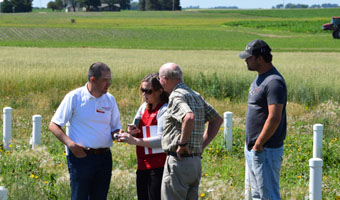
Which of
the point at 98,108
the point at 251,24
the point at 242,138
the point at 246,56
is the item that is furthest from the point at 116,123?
the point at 251,24

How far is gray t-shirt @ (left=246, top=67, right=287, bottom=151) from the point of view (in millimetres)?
5125

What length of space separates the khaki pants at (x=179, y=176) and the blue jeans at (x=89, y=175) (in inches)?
30.1

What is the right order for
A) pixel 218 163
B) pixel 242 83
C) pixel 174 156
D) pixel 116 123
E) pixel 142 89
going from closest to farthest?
pixel 174 156 → pixel 142 89 → pixel 116 123 → pixel 218 163 → pixel 242 83

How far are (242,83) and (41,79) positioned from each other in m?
6.16

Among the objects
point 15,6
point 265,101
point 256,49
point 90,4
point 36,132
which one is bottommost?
point 36,132

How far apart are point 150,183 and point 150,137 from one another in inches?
17.3

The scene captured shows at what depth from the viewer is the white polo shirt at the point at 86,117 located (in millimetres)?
5078

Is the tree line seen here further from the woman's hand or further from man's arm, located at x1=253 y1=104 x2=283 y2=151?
man's arm, located at x1=253 y1=104 x2=283 y2=151

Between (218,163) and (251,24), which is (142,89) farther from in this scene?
(251,24)

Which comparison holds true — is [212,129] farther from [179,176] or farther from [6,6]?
[6,6]

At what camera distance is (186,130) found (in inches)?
177

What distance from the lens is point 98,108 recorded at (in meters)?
5.14

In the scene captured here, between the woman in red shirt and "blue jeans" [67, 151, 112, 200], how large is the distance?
14.0 inches

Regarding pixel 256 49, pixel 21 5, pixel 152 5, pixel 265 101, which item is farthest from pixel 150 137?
pixel 152 5
